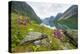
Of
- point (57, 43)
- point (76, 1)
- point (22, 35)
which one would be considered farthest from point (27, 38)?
point (76, 1)

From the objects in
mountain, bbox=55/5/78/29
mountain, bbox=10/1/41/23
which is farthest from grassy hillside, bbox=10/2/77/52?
mountain, bbox=55/5/78/29

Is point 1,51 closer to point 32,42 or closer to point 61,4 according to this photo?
point 32,42

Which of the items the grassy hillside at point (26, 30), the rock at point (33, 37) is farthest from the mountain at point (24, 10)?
the rock at point (33, 37)

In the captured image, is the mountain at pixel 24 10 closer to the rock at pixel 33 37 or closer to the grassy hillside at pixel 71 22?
the rock at pixel 33 37

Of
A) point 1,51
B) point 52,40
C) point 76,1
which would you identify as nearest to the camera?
point 1,51

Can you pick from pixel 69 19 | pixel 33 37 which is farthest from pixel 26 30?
pixel 69 19

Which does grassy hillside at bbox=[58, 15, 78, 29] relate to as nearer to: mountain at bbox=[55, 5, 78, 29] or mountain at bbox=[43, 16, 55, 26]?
mountain at bbox=[55, 5, 78, 29]

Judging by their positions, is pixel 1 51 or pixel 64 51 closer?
pixel 1 51
